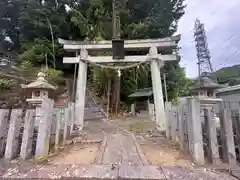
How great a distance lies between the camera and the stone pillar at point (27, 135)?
351 centimetres

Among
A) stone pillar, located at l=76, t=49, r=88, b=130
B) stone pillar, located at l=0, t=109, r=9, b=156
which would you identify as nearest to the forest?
stone pillar, located at l=76, t=49, r=88, b=130

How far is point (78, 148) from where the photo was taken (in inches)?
178

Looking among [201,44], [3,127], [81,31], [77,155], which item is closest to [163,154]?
[77,155]

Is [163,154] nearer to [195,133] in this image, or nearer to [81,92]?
[195,133]

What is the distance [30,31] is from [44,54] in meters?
3.47

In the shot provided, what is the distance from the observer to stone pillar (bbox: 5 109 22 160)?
11.4 feet

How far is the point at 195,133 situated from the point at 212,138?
313 millimetres

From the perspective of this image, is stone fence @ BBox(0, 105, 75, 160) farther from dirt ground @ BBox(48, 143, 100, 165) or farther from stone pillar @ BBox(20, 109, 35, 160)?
dirt ground @ BBox(48, 143, 100, 165)

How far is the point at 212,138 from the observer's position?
11.1ft

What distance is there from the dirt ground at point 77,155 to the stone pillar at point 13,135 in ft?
2.36

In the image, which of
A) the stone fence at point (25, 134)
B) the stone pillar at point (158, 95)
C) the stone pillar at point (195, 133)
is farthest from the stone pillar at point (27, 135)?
the stone pillar at point (158, 95)

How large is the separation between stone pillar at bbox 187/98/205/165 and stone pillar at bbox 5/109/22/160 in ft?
11.2

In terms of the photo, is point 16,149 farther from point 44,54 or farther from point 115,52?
point 44,54

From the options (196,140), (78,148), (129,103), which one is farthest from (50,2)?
(196,140)
